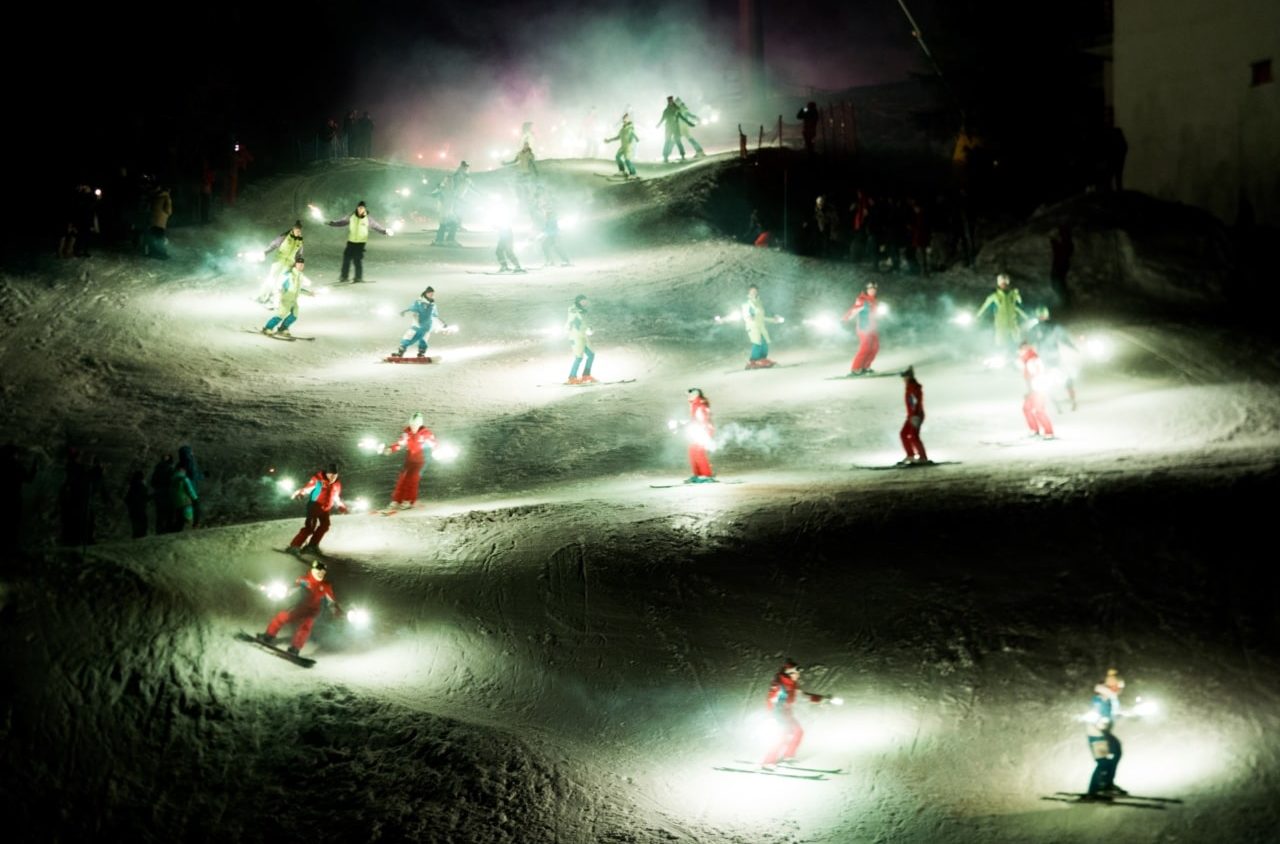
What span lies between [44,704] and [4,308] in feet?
47.5

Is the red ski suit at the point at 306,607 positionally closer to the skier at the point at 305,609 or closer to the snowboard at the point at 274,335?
the skier at the point at 305,609

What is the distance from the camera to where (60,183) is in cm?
3017

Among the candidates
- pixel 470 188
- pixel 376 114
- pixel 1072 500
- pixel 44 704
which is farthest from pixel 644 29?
pixel 44 704

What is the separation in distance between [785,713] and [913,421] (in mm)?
6517

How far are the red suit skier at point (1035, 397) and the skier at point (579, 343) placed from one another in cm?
793

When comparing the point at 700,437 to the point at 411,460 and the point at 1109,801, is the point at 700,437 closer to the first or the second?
the point at 411,460

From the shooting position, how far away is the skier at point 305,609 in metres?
11.6

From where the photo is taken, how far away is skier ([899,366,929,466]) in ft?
50.7

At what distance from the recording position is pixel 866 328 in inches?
805

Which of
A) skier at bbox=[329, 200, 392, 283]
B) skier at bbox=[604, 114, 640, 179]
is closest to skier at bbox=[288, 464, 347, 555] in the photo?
skier at bbox=[329, 200, 392, 283]

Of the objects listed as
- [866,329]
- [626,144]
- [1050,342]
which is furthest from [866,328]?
[626,144]

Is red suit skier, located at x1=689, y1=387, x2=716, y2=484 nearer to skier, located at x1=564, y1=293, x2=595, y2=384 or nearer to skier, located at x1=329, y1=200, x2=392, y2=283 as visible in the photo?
skier, located at x1=564, y1=293, x2=595, y2=384

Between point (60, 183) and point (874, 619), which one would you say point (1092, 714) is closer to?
point (874, 619)

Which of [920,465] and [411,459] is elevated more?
[920,465]
